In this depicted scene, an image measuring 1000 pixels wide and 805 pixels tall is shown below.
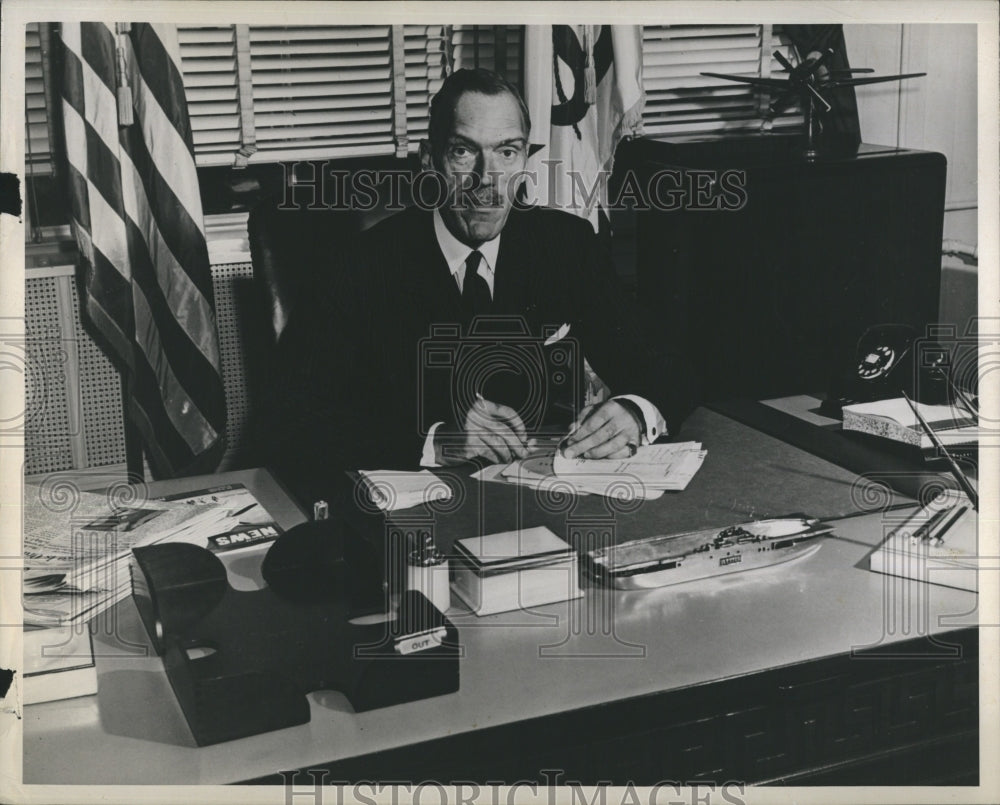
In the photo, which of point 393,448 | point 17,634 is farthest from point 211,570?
point 393,448

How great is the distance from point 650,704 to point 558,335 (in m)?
1.40

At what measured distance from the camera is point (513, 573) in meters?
1.54

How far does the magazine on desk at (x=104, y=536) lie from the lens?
1590mm

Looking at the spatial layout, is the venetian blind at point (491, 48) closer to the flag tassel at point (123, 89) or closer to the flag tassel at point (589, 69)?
the flag tassel at point (589, 69)

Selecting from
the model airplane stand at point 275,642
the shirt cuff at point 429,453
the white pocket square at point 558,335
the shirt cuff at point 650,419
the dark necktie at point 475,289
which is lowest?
the model airplane stand at point 275,642

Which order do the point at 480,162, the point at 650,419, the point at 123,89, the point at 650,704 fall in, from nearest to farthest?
the point at 650,704
the point at 650,419
the point at 123,89
the point at 480,162

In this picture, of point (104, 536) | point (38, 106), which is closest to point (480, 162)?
point (38, 106)

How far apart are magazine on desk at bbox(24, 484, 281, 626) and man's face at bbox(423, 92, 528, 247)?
94 centimetres

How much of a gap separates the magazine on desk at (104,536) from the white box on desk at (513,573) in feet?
1.32

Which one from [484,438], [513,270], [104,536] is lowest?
[104,536]

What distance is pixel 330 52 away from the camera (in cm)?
263

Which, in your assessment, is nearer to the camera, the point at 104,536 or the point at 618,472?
the point at 104,536

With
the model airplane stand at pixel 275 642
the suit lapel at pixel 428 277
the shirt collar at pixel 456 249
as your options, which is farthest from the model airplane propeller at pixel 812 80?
the model airplane stand at pixel 275 642

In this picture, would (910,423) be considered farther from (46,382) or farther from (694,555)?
(46,382)
